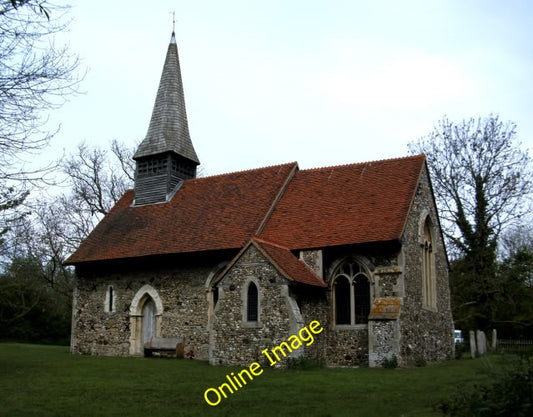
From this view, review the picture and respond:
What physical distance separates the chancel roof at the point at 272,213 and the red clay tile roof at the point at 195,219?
1.8 inches

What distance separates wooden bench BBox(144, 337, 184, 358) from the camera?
71.1ft

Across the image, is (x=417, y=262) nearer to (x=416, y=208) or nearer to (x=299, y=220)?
(x=416, y=208)

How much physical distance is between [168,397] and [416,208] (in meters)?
12.1

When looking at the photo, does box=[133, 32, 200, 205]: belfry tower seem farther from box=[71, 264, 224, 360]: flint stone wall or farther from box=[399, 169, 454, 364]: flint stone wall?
box=[399, 169, 454, 364]: flint stone wall

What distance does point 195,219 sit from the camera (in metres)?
23.8

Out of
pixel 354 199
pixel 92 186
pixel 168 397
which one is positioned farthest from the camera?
pixel 92 186

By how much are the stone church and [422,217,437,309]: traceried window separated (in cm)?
7

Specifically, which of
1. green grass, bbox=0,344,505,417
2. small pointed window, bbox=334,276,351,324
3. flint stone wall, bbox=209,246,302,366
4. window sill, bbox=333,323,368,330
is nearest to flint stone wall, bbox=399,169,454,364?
window sill, bbox=333,323,368,330

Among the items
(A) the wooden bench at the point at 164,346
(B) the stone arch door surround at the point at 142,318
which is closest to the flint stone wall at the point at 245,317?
(A) the wooden bench at the point at 164,346

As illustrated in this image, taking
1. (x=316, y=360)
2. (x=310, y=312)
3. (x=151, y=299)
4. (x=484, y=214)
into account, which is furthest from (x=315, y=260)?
(x=484, y=214)

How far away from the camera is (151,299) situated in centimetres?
2327

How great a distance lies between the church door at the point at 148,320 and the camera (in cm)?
2309

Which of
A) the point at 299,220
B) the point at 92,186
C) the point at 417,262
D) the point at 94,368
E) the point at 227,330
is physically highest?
the point at 92,186

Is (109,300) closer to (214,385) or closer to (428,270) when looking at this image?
(214,385)
